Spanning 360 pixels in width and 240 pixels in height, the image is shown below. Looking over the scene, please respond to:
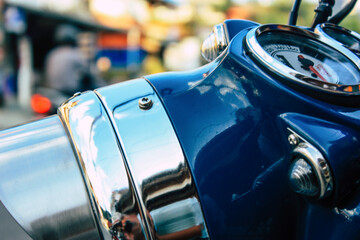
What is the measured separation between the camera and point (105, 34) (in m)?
18.2

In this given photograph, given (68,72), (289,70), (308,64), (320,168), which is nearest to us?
(320,168)

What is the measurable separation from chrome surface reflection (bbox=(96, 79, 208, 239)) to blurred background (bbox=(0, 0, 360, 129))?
77 cm

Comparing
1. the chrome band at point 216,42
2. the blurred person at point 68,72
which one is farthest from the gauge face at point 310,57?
the blurred person at point 68,72

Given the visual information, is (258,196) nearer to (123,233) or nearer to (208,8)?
(123,233)

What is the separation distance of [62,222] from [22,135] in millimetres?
214

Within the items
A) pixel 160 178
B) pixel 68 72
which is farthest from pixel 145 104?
pixel 68 72

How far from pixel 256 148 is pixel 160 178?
20 cm

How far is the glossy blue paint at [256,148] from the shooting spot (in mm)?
675

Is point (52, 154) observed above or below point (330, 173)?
above

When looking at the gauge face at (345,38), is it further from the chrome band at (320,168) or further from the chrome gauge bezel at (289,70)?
the chrome band at (320,168)

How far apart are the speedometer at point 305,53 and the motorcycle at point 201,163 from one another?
0.26 feet

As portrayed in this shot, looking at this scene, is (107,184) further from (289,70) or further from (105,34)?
(105,34)

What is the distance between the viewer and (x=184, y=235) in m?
0.68

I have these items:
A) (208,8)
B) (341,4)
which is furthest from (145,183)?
(208,8)
